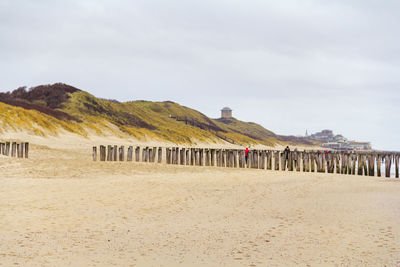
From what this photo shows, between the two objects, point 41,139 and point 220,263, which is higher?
point 41,139

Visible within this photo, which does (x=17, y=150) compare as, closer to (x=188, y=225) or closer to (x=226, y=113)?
(x=188, y=225)

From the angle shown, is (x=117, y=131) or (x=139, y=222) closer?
(x=139, y=222)

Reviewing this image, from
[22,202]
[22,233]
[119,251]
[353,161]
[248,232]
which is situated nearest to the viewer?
[119,251]

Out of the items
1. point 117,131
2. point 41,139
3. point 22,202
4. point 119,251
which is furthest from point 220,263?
point 117,131

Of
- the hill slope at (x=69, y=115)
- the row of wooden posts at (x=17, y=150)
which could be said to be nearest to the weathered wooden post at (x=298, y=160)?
the row of wooden posts at (x=17, y=150)

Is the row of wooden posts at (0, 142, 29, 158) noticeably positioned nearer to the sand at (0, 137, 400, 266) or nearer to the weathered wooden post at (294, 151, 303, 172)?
the sand at (0, 137, 400, 266)

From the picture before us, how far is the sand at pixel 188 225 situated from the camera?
5818 millimetres

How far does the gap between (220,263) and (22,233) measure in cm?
373

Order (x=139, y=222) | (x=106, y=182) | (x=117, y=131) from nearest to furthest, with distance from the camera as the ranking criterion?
1. (x=139, y=222)
2. (x=106, y=182)
3. (x=117, y=131)

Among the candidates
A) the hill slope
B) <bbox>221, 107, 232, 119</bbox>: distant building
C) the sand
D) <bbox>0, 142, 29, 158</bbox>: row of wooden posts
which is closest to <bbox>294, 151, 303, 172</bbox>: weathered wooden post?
the sand

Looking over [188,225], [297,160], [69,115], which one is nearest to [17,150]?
[297,160]

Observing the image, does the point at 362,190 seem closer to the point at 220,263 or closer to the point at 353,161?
the point at 353,161

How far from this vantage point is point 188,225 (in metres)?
8.00

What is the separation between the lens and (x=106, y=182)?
14.3 m
